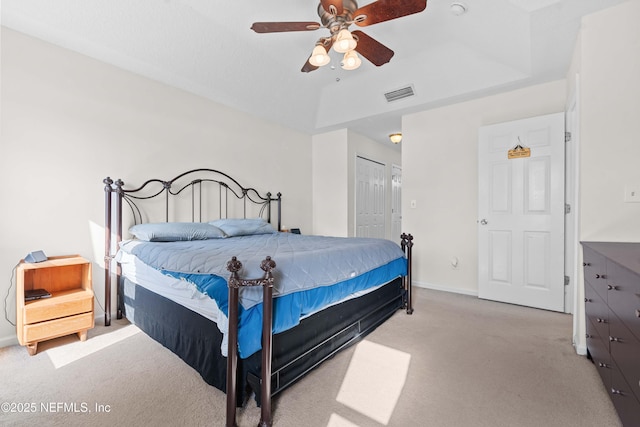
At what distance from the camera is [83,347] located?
2.23 m

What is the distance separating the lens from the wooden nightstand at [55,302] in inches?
81.5

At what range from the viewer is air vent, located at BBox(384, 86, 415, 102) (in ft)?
12.5

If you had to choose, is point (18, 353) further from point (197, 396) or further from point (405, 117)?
point (405, 117)

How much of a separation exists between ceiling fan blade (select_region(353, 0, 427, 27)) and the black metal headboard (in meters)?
2.53

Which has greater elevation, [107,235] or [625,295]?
[107,235]

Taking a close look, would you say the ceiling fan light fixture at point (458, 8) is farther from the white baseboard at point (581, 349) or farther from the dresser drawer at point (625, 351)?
the white baseboard at point (581, 349)

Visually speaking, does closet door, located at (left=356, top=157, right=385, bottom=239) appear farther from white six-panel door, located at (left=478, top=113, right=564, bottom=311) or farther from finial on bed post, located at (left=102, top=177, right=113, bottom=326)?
finial on bed post, located at (left=102, top=177, right=113, bottom=326)

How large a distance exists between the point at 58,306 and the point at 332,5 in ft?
9.51

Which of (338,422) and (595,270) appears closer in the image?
(338,422)

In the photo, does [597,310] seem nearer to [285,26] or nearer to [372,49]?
[372,49]

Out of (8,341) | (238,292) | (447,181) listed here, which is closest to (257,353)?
(238,292)

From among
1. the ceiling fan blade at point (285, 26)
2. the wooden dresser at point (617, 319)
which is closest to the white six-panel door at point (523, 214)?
the wooden dresser at point (617, 319)

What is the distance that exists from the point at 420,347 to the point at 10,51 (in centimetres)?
401

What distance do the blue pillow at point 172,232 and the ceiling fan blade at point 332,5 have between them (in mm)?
2251
